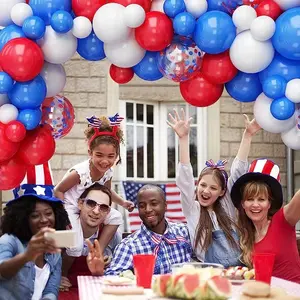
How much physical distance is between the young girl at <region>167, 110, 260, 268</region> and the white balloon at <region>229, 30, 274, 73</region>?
64 centimetres

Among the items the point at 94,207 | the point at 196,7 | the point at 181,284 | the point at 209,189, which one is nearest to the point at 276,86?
the point at 196,7

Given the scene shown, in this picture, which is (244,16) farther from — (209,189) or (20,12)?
(209,189)

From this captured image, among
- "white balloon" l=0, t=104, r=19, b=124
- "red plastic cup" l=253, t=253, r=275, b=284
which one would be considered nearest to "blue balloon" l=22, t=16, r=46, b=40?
"white balloon" l=0, t=104, r=19, b=124

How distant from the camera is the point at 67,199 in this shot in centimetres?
462

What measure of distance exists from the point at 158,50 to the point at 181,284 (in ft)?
4.61

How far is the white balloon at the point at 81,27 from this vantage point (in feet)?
11.5

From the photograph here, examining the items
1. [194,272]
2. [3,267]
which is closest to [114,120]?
[3,267]

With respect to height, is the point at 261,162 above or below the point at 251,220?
above

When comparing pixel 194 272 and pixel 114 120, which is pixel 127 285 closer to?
pixel 194 272

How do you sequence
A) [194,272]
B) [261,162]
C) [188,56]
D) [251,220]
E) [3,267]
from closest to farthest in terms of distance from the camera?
[194,272], [3,267], [188,56], [251,220], [261,162]

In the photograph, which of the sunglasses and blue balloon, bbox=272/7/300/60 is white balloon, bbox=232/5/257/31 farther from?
the sunglasses

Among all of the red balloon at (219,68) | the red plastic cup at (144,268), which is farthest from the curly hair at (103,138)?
the red plastic cup at (144,268)

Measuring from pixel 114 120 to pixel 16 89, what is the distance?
47.0 inches

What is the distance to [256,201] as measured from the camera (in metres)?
3.88
